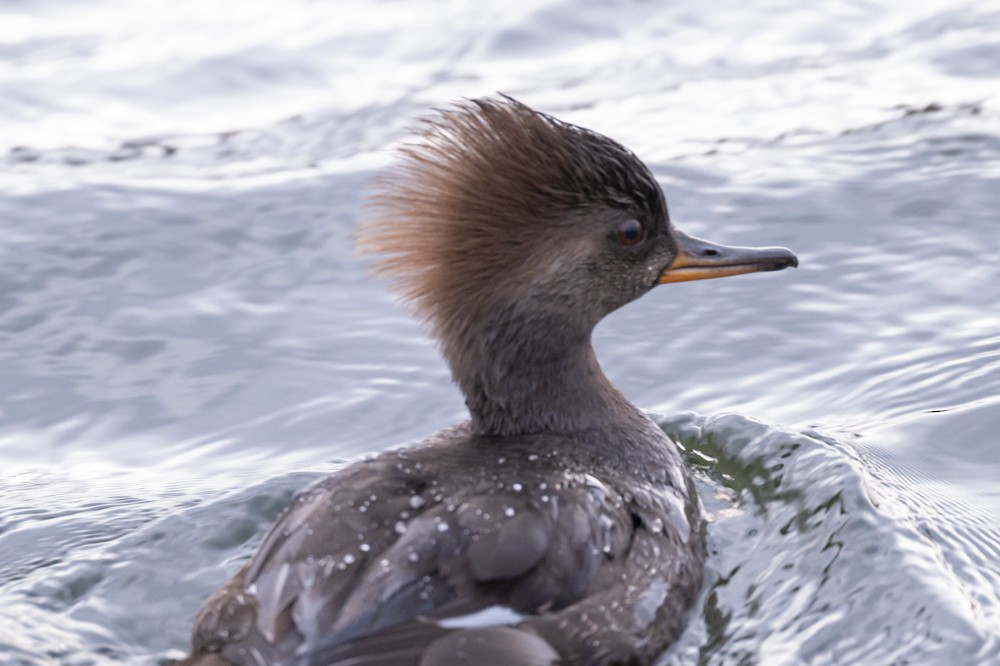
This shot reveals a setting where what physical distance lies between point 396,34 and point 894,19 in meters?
3.72

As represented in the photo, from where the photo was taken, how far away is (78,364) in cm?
760

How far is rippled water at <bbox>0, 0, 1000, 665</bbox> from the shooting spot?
18.5 feet

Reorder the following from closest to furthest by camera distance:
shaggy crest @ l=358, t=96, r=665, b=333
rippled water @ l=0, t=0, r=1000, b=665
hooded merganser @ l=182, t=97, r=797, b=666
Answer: hooded merganser @ l=182, t=97, r=797, b=666, shaggy crest @ l=358, t=96, r=665, b=333, rippled water @ l=0, t=0, r=1000, b=665

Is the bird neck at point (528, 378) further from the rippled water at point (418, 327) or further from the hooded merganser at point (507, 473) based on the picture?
the rippled water at point (418, 327)

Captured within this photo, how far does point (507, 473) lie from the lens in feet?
17.0

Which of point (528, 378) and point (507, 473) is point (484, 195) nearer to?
point (528, 378)

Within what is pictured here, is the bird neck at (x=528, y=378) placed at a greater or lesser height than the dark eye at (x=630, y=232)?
lesser

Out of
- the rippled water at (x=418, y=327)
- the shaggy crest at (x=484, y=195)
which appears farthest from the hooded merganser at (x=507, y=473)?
the rippled water at (x=418, y=327)

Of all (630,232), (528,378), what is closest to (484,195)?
(630,232)

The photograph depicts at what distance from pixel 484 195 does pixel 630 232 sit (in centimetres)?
64

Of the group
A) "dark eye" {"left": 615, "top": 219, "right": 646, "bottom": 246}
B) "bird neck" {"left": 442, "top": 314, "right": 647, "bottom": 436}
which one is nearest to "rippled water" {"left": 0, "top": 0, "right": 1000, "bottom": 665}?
"bird neck" {"left": 442, "top": 314, "right": 647, "bottom": 436}

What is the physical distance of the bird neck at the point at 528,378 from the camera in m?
5.66

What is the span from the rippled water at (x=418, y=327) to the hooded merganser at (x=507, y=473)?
1.50 feet

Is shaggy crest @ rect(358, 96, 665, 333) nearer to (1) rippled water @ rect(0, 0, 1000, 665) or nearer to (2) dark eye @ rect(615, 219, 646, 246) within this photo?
(2) dark eye @ rect(615, 219, 646, 246)
